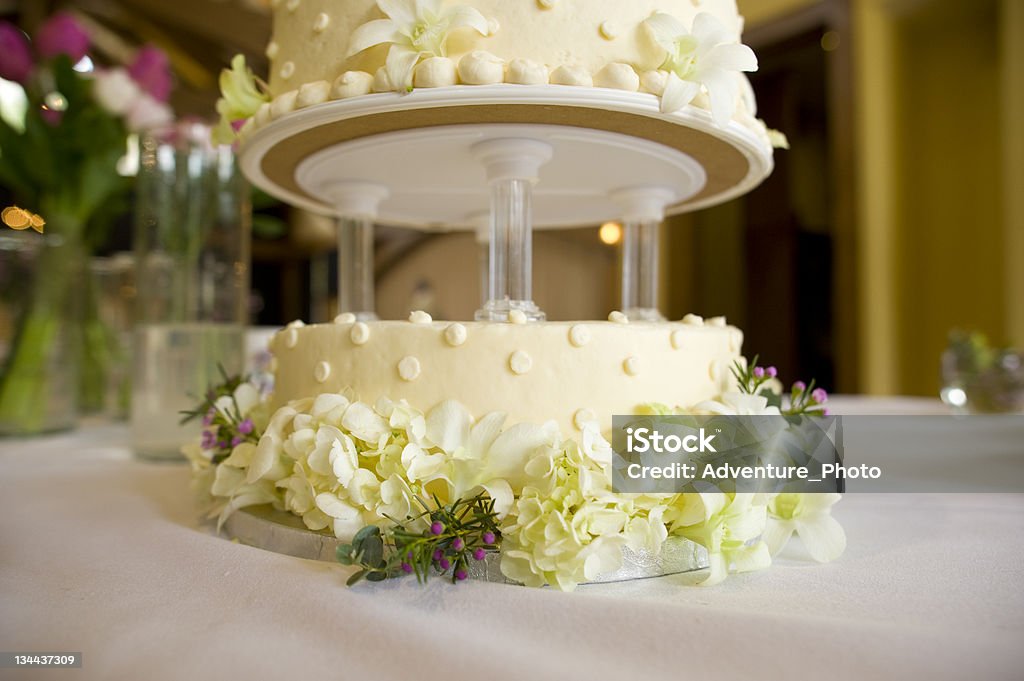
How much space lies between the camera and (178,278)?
54.2 inches

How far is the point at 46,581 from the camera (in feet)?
2.14

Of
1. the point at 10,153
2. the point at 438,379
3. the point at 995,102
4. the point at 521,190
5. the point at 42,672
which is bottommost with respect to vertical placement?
the point at 42,672

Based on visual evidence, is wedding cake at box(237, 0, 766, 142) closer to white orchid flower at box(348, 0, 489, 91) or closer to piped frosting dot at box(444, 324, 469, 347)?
white orchid flower at box(348, 0, 489, 91)

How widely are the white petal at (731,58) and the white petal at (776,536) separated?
457 mm

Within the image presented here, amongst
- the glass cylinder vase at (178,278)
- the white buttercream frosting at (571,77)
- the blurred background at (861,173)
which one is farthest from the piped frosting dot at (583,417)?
the blurred background at (861,173)

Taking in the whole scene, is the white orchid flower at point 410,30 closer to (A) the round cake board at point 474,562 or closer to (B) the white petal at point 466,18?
(B) the white petal at point 466,18

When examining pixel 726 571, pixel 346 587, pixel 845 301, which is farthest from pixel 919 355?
pixel 346 587

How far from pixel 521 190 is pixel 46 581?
63cm

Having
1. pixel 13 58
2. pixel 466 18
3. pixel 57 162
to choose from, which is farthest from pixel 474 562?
pixel 13 58

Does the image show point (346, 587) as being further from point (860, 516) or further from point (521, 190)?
point (860, 516)

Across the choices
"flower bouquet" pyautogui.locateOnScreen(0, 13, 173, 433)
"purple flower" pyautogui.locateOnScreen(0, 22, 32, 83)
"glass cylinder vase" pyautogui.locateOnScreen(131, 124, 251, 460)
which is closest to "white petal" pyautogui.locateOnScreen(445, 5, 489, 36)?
"glass cylinder vase" pyautogui.locateOnScreen(131, 124, 251, 460)

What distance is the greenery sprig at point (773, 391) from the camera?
821 millimetres

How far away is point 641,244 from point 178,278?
0.86 m

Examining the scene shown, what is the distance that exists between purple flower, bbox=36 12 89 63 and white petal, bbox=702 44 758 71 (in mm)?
1361
